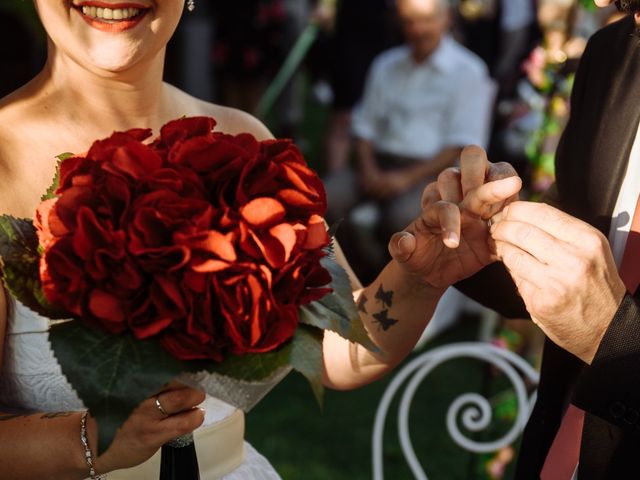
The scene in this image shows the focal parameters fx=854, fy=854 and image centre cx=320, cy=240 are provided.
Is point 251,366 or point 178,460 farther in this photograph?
point 178,460

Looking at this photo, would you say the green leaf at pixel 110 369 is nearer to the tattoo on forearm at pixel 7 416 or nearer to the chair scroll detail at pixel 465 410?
the tattoo on forearm at pixel 7 416

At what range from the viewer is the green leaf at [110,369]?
3.90 feet

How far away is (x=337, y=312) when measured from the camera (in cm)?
138

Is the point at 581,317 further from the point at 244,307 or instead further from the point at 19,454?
the point at 19,454

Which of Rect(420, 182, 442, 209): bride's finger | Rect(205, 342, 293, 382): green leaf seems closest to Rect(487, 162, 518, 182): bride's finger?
Rect(420, 182, 442, 209): bride's finger

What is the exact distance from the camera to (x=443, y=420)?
179 inches

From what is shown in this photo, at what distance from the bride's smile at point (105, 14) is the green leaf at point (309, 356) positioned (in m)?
0.74

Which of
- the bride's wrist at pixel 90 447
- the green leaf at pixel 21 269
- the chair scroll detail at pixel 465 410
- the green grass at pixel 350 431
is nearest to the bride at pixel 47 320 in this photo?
the bride's wrist at pixel 90 447

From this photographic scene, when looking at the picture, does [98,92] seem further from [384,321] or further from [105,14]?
[384,321]

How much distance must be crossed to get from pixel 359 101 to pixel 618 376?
6746 mm

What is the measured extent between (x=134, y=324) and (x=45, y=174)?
0.68 meters

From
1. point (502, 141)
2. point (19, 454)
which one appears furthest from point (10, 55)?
point (19, 454)

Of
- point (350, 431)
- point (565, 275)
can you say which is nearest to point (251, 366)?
point (565, 275)

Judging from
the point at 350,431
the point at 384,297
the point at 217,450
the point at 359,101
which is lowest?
the point at 350,431
